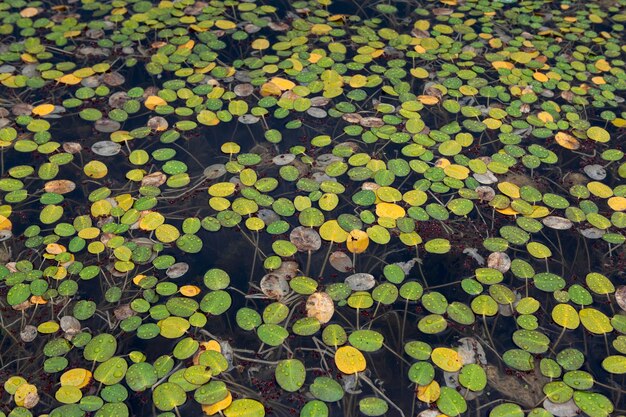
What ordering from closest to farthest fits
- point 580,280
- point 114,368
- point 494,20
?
point 114,368
point 580,280
point 494,20

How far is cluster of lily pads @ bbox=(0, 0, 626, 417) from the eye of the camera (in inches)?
89.9

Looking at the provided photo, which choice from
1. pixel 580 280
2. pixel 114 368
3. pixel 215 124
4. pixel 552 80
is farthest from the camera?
pixel 552 80

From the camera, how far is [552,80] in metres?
3.70

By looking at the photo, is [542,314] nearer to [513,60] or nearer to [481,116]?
[481,116]

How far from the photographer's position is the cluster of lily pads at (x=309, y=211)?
2285mm

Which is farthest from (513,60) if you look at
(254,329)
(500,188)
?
(254,329)

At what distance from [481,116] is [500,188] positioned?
0.62 metres

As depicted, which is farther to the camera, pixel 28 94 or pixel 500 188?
pixel 28 94

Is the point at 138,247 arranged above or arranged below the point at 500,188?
below

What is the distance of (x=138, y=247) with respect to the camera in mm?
2689

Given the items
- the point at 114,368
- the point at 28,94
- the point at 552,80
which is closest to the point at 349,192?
the point at 114,368

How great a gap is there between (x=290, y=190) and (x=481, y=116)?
1.26 meters

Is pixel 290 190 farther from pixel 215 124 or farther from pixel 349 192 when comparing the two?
pixel 215 124

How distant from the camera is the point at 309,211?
2.86m
